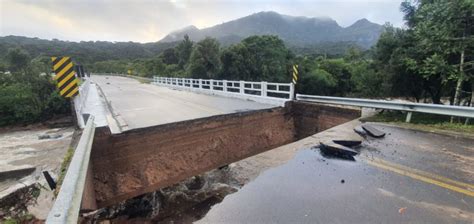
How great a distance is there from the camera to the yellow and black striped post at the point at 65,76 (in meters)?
5.93

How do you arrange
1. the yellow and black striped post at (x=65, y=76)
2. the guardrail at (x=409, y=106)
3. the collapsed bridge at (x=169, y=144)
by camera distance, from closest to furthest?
the collapsed bridge at (x=169, y=144)
the guardrail at (x=409, y=106)
the yellow and black striped post at (x=65, y=76)

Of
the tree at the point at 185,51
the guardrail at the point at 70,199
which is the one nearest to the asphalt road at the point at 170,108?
the guardrail at the point at 70,199

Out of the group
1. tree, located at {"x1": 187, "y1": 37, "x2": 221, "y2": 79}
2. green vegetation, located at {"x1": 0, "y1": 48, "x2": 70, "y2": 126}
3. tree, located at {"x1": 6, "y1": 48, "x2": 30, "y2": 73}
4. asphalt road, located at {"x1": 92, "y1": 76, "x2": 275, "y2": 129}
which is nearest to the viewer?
asphalt road, located at {"x1": 92, "y1": 76, "x2": 275, "y2": 129}

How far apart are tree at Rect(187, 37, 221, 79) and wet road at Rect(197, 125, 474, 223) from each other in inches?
1409

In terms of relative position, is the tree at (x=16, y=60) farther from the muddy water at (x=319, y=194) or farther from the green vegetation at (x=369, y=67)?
the muddy water at (x=319, y=194)

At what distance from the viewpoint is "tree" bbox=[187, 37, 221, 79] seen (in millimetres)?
38656

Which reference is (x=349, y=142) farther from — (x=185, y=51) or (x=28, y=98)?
(x=185, y=51)

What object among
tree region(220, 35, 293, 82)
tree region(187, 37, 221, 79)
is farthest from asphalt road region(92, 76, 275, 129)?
tree region(187, 37, 221, 79)

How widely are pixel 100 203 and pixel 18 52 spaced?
47525 mm

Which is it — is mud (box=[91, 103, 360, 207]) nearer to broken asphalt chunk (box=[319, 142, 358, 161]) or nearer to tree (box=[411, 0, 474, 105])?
broken asphalt chunk (box=[319, 142, 358, 161])

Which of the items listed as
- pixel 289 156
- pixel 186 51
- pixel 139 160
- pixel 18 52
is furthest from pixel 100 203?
pixel 186 51

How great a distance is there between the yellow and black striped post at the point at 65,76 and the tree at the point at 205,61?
1300 inches

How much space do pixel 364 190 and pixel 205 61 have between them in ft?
125

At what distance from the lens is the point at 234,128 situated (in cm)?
734
